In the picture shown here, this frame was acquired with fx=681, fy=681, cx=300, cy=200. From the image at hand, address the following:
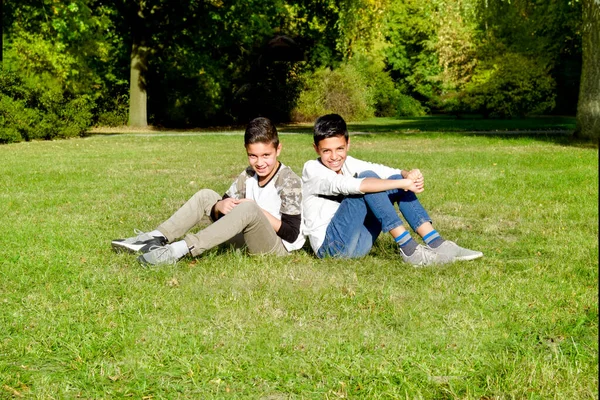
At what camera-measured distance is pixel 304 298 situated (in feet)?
15.3

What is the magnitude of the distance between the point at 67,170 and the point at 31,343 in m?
9.88

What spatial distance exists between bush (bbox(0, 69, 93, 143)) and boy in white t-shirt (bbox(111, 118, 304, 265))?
17.5 metres

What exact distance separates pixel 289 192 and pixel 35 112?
19.3 meters

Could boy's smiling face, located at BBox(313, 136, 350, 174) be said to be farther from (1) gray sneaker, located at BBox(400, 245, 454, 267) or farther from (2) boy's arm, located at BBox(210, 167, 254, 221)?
(1) gray sneaker, located at BBox(400, 245, 454, 267)

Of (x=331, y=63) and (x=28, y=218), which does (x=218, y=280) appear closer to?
(x=28, y=218)

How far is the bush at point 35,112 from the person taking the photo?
21.5 metres

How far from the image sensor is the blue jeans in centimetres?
535

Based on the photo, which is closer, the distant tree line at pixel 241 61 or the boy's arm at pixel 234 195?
the boy's arm at pixel 234 195

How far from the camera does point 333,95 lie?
3694 centimetres

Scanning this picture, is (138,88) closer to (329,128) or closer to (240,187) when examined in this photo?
(240,187)

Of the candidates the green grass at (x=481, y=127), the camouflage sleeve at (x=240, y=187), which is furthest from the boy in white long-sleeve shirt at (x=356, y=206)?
the green grass at (x=481, y=127)

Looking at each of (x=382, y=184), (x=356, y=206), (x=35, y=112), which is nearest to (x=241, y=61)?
(x=35, y=112)

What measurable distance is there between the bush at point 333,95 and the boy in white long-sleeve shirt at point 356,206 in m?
29.8

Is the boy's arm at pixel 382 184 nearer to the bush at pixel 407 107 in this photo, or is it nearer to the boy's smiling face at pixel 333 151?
the boy's smiling face at pixel 333 151
